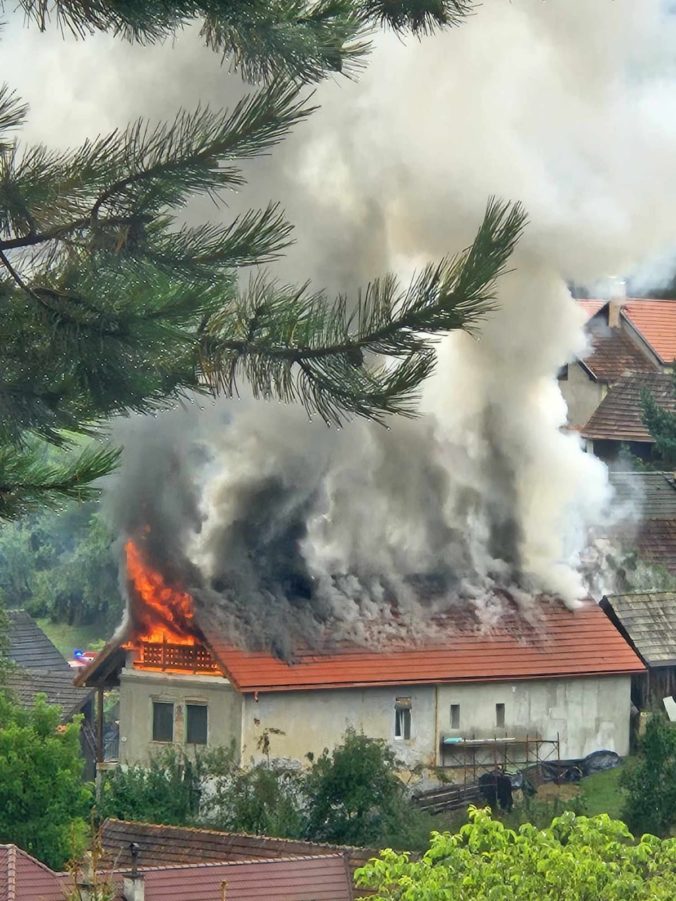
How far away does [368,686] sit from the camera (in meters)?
36.9

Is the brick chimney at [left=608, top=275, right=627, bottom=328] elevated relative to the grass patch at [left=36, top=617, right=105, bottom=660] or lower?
elevated

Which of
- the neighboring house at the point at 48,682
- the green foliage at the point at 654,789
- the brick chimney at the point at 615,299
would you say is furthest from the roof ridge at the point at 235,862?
the brick chimney at the point at 615,299

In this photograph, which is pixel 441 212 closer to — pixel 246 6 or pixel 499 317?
pixel 499 317

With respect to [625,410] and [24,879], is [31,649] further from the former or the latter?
[24,879]

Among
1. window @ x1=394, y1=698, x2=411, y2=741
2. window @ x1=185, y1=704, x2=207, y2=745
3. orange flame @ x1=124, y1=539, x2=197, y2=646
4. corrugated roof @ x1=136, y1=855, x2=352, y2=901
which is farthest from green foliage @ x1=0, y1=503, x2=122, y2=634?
corrugated roof @ x1=136, y1=855, x2=352, y2=901

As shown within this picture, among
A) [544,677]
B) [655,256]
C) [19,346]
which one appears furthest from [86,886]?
[655,256]

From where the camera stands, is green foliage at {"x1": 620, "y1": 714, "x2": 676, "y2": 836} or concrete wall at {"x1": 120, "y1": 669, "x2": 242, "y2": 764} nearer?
green foliage at {"x1": 620, "y1": 714, "x2": 676, "y2": 836}

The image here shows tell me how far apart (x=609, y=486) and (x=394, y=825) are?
1708 centimetres

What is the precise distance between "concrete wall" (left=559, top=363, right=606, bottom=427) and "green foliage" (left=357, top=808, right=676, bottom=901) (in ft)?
131

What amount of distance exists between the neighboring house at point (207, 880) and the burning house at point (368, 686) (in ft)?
27.7

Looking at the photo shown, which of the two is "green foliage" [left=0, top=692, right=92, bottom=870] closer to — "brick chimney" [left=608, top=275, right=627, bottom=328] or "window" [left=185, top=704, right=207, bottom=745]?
"window" [left=185, top=704, right=207, bottom=745]

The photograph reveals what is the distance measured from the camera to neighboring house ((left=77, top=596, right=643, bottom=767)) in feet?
118

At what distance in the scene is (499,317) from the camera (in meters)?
42.1

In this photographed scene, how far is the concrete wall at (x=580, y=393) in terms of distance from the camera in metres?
58.9
